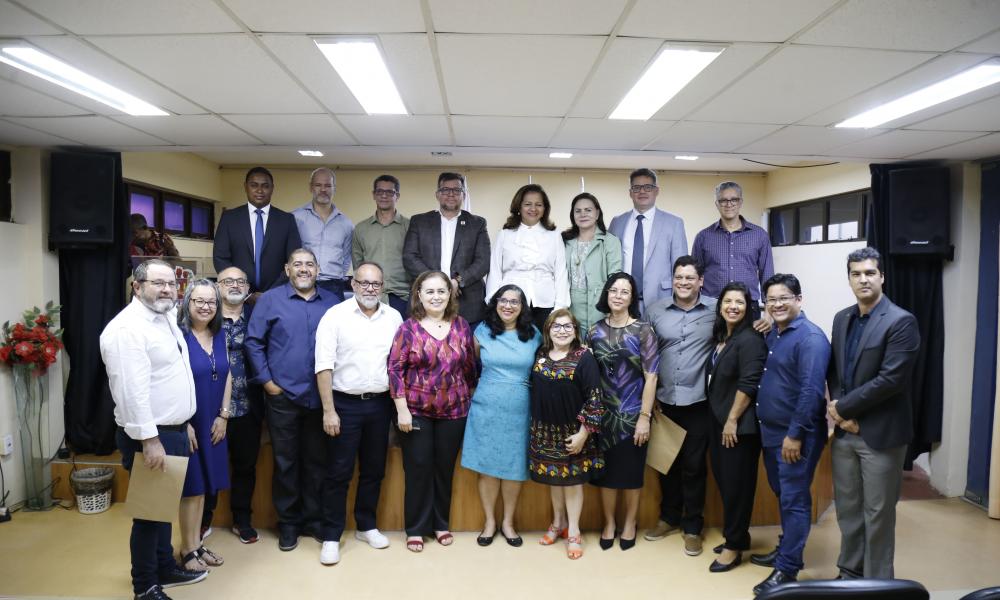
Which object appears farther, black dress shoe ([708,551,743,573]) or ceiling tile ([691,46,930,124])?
black dress shoe ([708,551,743,573])

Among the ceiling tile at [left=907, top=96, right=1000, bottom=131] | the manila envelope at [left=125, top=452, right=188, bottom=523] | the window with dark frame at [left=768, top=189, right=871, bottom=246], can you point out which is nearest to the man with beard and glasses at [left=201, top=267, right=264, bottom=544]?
the manila envelope at [left=125, top=452, right=188, bottom=523]

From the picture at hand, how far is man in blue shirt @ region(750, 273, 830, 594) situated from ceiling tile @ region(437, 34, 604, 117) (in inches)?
59.5

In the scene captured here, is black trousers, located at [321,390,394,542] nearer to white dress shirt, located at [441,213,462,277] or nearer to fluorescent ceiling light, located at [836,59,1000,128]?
white dress shirt, located at [441,213,462,277]

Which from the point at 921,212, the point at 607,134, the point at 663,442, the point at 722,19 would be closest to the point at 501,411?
the point at 663,442

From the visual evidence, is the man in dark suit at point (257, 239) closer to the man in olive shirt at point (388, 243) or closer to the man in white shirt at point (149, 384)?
the man in olive shirt at point (388, 243)

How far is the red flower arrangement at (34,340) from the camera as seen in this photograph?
3822 mm

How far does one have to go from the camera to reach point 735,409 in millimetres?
3088

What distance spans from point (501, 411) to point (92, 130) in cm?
323

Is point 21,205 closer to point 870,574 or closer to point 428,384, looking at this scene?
point 428,384

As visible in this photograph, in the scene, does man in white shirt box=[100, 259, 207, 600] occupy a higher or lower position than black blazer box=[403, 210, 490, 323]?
lower

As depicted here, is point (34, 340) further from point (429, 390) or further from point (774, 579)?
point (774, 579)

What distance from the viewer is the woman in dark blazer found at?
10.1 ft

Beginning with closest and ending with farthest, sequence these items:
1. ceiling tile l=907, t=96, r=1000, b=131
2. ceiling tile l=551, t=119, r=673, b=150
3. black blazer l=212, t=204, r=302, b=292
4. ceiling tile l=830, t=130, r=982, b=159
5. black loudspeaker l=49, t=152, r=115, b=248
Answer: ceiling tile l=907, t=96, r=1000, b=131 < ceiling tile l=551, t=119, r=673, b=150 < ceiling tile l=830, t=130, r=982, b=159 < black blazer l=212, t=204, r=302, b=292 < black loudspeaker l=49, t=152, r=115, b=248

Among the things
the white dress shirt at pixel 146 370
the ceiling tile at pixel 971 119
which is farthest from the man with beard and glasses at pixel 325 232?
the ceiling tile at pixel 971 119
